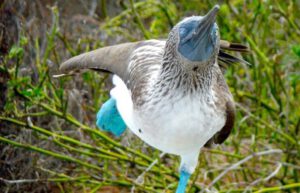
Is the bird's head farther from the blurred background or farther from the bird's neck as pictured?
the blurred background

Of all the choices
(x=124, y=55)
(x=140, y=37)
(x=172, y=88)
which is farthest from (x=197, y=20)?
(x=140, y=37)

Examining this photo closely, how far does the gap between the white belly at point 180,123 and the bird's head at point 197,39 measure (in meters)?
0.22

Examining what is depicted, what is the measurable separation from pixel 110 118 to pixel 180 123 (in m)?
1.04

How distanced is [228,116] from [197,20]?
66cm

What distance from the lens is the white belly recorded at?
3219 millimetres

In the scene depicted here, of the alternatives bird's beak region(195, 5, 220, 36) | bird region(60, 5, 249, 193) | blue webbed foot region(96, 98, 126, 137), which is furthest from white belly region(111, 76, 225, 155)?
blue webbed foot region(96, 98, 126, 137)

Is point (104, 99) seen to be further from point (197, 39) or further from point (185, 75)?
point (197, 39)

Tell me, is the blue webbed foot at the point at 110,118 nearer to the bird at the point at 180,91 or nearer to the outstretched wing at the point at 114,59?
the outstretched wing at the point at 114,59

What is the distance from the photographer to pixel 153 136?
3.36m

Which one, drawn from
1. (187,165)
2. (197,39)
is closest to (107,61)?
(187,165)

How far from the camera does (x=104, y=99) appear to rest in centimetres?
533

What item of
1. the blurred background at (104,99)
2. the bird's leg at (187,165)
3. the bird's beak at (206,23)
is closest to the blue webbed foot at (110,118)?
the blurred background at (104,99)

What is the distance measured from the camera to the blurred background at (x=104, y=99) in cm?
462

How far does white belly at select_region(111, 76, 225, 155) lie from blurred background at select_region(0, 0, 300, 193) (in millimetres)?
992
